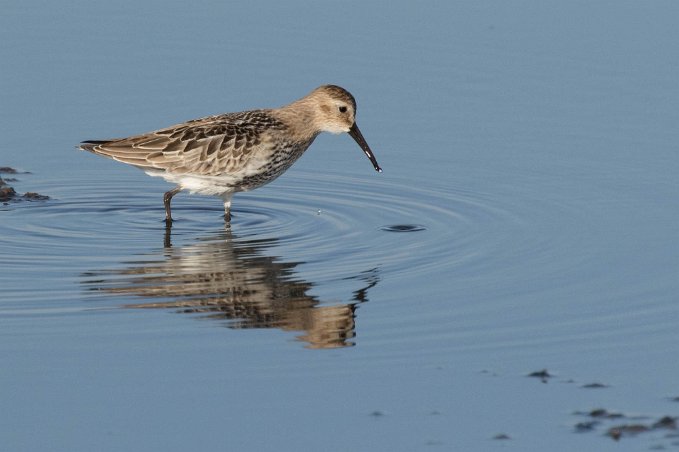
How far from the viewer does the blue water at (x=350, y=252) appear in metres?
8.92

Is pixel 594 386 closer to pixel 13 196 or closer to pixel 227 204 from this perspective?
pixel 227 204

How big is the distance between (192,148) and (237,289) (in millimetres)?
3337

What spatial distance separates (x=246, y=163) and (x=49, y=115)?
134 inches

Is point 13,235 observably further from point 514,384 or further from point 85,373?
point 514,384

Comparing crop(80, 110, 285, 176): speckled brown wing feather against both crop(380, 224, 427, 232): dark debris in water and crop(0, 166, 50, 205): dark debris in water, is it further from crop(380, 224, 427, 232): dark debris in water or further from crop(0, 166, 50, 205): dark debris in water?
crop(380, 224, 427, 232): dark debris in water

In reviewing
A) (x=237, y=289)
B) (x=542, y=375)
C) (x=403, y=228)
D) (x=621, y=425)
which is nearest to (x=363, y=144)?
(x=403, y=228)

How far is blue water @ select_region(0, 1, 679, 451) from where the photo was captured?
29.3 feet

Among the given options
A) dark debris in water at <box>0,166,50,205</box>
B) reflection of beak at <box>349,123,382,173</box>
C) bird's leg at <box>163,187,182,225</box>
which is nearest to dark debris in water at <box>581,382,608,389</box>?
bird's leg at <box>163,187,182,225</box>

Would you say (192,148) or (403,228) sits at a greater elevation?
(192,148)

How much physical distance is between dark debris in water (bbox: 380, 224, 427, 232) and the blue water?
47mm

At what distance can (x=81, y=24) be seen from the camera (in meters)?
19.8

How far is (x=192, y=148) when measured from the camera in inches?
579

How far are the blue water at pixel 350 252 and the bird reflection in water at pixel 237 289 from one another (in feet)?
0.11

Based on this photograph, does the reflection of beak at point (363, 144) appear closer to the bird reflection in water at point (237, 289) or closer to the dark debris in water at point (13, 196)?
the bird reflection in water at point (237, 289)
